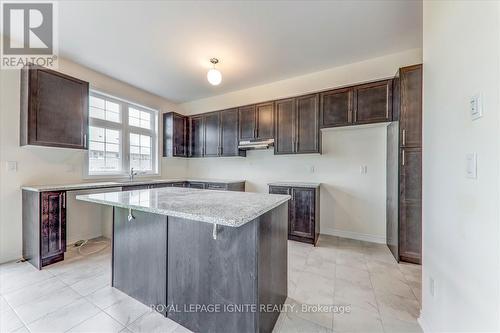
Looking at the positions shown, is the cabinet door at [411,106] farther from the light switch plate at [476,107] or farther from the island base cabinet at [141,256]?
the island base cabinet at [141,256]

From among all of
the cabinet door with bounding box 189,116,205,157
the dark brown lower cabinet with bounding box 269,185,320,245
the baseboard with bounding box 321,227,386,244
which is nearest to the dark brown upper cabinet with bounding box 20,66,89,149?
the cabinet door with bounding box 189,116,205,157

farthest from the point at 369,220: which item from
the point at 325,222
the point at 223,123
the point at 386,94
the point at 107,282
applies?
the point at 107,282

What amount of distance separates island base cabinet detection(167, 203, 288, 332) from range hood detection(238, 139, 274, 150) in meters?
2.26

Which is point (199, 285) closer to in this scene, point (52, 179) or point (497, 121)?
point (497, 121)

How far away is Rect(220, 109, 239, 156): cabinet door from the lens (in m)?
4.14

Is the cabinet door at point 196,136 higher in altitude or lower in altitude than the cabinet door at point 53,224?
higher

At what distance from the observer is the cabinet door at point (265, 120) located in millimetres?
3748

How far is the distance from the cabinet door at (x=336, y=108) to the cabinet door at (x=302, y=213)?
1.12 m

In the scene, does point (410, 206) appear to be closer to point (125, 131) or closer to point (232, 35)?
point (232, 35)

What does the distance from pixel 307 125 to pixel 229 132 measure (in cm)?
160

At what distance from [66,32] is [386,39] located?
3965mm

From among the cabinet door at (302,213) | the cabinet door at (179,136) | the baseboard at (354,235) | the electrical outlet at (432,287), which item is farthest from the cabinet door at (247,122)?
the electrical outlet at (432,287)

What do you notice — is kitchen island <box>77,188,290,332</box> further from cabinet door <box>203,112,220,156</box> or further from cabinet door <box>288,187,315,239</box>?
cabinet door <box>203,112,220,156</box>

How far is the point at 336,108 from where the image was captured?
3.17 meters
